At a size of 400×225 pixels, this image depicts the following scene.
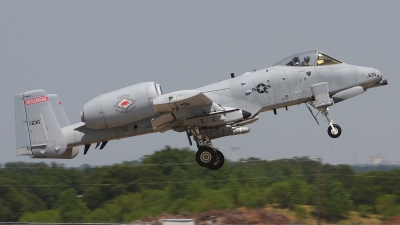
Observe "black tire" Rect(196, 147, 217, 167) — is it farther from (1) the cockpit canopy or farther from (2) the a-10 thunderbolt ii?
(1) the cockpit canopy

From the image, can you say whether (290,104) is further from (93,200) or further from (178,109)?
(93,200)

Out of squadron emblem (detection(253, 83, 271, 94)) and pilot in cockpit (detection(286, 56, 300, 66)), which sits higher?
pilot in cockpit (detection(286, 56, 300, 66))

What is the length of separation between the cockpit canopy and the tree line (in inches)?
134

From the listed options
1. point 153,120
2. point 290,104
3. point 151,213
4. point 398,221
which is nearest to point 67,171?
point 151,213

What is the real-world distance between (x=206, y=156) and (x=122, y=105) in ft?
10.3

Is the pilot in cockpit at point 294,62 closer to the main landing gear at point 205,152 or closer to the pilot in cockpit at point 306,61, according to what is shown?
the pilot in cockpit at point 306,61

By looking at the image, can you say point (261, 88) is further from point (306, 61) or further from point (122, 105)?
point (122, 105)

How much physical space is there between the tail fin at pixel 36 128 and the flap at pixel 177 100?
3.48 m

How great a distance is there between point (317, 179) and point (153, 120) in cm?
530

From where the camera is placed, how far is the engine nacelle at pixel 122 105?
1997 centimetres

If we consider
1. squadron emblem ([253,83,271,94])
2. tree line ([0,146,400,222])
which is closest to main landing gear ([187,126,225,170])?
squadron emblem ([253,83,271,94])

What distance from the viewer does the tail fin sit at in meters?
21.0

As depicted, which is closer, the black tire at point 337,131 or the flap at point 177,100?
the flap at point 177,100

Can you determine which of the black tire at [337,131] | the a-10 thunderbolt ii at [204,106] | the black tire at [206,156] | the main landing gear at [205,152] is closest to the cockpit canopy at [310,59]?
the a-10 thunderbolt ii at [204,106]
